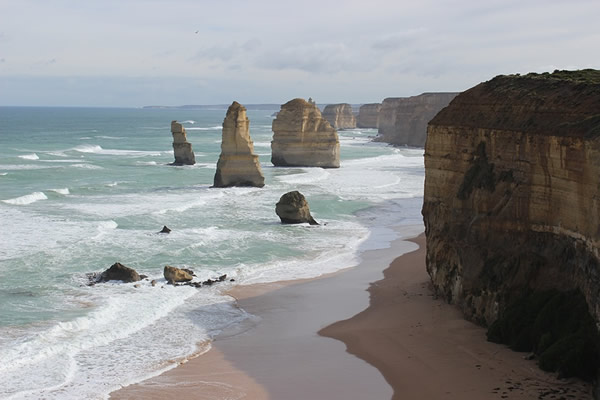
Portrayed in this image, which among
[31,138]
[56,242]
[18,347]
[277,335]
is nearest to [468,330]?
[277,335]

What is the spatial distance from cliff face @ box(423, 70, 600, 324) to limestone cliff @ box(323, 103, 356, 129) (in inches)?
5213

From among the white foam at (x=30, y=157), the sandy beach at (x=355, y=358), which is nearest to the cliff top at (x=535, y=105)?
the sandy beach at (x=355, y=358)

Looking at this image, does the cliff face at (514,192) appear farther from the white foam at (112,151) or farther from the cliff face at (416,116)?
the cliff face at (416,116)

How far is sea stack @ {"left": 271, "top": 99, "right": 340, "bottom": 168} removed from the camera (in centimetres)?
6488

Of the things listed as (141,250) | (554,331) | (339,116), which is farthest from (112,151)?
(554,331)

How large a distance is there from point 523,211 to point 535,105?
8.11 ft

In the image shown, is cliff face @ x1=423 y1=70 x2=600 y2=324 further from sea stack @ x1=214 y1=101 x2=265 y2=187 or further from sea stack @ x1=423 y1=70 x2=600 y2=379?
sea stack @ x1=214 y1=101 x2=265 y2=187

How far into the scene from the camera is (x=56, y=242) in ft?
97.6

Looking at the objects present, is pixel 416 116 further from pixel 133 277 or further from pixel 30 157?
pixel 133 277

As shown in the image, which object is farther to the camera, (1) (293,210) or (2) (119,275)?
(1) (293,210)

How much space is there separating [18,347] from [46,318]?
2.52 meters

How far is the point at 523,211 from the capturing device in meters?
17.1

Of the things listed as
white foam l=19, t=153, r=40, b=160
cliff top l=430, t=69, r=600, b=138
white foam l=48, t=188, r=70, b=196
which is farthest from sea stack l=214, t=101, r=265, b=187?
white foam l=19, t=153, r=40, b=160

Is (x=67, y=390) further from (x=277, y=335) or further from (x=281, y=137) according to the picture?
(x=281, y=137)
